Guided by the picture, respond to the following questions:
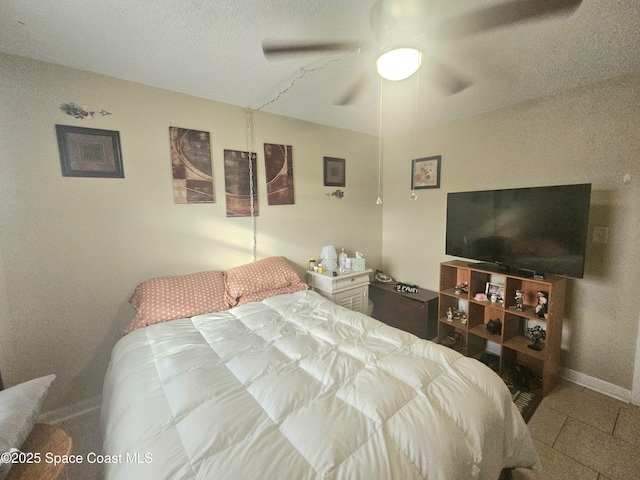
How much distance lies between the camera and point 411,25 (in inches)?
43.8

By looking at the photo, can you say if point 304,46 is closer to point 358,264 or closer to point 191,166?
point 191,166

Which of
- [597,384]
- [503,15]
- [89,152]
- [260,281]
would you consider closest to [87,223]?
[89,152]

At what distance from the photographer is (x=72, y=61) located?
168cm

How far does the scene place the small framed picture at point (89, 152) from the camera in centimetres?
175

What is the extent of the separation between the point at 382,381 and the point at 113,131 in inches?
93.1

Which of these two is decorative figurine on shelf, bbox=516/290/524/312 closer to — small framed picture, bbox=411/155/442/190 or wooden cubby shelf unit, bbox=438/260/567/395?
wooden cubby shelf unit, bbox=438/260/567/395

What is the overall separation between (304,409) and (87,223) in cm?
196

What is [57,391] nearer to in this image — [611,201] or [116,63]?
[116,63]

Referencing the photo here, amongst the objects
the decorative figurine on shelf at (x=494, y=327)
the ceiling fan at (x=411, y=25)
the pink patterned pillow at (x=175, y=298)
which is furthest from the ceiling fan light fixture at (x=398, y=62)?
the decorative figurine on shelf at (x=494, y=327)

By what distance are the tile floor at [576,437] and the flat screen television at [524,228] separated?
98cm

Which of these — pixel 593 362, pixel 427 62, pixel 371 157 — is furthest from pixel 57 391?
pixel 593 362

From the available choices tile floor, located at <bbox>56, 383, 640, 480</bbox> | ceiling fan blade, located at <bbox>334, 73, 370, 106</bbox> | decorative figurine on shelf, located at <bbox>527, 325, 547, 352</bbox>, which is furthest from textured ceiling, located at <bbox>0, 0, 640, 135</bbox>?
tile floor, located at <bbox>56, 383, 640, 480</bbox>

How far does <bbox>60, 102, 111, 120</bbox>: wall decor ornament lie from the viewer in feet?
5.73

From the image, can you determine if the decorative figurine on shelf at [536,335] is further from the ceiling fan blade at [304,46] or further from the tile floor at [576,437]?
the ceiling fan blade at [304,46]
